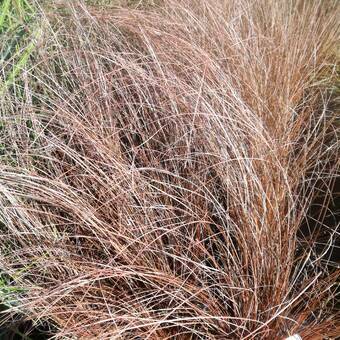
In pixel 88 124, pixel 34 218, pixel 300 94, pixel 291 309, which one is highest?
pixel 88 124

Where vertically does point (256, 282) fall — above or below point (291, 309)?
above

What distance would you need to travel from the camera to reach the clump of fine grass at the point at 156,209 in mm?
1396

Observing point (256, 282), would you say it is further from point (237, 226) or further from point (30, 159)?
point (30, 159)

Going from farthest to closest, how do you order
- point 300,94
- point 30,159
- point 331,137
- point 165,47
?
point 300,94
point 331,137
point 165,47
point 30,159

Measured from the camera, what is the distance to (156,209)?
151 centimetres

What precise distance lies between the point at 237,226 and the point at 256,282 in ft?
0.49

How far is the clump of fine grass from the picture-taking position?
1396 millimetres

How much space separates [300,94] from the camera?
2.30m

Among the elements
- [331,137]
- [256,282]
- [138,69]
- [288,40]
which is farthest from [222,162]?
[288,40]

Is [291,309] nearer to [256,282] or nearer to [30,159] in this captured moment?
[256,282]

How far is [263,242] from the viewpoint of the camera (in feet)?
4.82

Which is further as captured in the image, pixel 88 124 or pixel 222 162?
pixel 88 124

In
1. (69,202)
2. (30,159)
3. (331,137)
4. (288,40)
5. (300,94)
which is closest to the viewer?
(69,202)

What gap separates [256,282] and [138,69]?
71 centimetres
